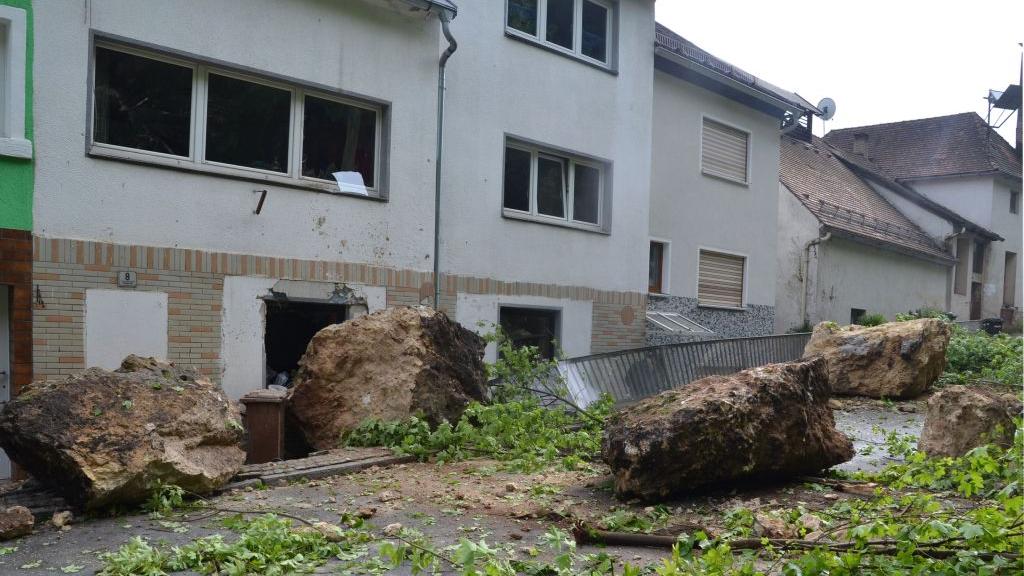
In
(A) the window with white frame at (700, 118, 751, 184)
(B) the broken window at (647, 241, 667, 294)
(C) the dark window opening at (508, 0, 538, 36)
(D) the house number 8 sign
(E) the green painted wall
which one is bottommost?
(D) the house number 8 sign

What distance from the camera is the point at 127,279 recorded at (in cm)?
839

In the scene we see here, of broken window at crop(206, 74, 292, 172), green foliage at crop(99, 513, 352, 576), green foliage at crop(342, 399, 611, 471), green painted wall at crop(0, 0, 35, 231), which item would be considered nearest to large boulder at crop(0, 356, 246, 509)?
green foliage at crop(99, 513, 352, 576)

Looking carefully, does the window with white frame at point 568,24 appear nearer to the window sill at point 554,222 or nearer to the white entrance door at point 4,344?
the window sill at point 554,222

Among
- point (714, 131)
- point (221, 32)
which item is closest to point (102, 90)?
point (221, 32)

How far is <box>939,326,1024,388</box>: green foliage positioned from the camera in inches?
523

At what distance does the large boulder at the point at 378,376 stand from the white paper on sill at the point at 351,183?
2315 mm

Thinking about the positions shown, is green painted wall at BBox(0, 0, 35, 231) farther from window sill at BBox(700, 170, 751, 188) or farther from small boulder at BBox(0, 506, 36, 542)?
window sill at BBox(700, 170, 751, 188)

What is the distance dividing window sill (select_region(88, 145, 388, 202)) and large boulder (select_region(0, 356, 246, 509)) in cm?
299

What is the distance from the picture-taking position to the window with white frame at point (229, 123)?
864 cm

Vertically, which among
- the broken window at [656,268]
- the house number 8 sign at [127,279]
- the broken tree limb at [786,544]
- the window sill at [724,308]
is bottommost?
the broken tree limb at [786,544]

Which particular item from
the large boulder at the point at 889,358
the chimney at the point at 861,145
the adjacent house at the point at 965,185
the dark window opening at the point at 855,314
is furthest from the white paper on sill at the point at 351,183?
the chimney at the point at 861,145

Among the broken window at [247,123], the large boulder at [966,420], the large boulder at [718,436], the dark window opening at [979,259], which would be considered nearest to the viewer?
the large boulder at [718,436]

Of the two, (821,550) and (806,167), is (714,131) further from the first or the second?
(821,550)

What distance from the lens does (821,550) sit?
380cm
